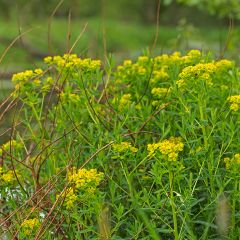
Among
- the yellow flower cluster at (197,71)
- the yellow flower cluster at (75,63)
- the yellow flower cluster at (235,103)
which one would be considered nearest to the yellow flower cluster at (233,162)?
the yellow flower cluster at (235,103)

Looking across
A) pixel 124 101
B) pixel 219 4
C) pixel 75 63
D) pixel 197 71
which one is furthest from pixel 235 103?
pixel 219 4

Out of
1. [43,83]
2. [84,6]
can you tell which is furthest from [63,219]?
[84,6]

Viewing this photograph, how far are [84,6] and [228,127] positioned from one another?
4223 centimetres

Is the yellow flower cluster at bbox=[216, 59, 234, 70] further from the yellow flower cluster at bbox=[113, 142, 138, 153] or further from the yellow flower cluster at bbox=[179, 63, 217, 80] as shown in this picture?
the yellow flower cluster at bbox=[113, 142, 138, 153]

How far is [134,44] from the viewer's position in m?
31.6

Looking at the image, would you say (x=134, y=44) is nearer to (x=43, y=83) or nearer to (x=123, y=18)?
(x=123, y=18)

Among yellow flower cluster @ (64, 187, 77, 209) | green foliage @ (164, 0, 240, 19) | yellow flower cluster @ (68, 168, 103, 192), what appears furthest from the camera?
green foliage @ (164, 0, 240, 19)

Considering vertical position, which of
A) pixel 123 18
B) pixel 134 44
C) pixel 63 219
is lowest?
pixel 123 18

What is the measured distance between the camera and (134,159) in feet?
10.6

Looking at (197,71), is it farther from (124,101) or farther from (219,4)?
(219,4)

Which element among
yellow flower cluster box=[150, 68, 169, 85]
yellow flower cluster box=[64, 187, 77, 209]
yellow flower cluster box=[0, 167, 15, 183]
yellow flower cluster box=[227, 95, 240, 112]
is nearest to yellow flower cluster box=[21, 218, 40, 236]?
yellow flower cluster box=[64, 187, 77, 209]

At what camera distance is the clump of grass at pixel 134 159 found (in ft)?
10.1

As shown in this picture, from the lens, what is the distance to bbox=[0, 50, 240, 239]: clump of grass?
307 centimetres

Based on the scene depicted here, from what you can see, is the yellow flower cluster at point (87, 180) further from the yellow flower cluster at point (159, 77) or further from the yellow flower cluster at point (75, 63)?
the yellow flower cluster at point (159, 77)
